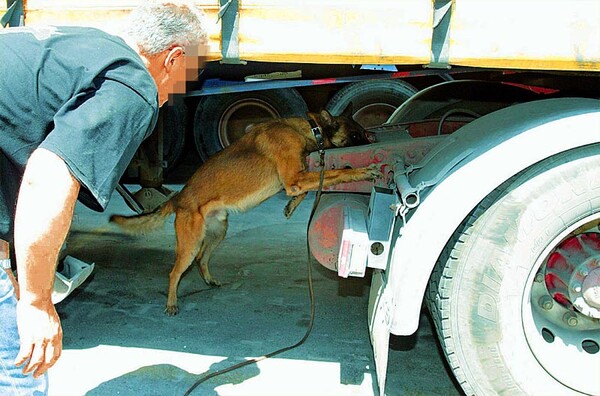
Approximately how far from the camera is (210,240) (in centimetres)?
456

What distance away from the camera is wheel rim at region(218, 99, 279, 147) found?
6580 mm

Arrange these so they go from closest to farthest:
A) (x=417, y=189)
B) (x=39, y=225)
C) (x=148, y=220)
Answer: (x=39, y=225) < (x=417, y=189) < (x=148, y=220)

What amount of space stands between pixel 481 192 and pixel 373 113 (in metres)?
4.34

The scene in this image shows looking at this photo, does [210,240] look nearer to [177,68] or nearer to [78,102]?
[177,68]

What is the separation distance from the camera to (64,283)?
2943mm

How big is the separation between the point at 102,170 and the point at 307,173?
7.74 ft

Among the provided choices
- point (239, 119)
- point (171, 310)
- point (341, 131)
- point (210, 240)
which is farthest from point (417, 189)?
point (239, 119)

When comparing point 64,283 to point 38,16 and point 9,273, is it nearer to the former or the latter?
point 9,273

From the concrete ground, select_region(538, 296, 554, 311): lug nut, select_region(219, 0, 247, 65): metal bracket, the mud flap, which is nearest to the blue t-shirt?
select_region(219, 0, 247, 65): metal bracket

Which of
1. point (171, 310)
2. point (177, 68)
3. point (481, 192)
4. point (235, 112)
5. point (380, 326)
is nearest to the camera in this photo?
point (177, 68)

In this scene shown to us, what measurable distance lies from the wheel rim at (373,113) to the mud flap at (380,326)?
385 centimetres

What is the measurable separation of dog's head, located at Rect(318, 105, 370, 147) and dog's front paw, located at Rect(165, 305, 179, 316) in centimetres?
153

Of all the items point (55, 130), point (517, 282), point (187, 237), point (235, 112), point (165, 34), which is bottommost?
point (187, 237)

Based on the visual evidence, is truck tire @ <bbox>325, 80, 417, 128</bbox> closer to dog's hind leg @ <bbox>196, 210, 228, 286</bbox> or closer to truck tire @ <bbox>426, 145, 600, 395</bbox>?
dog's hind leg @ <bbox>196, 210, 228, 286</bbox>
